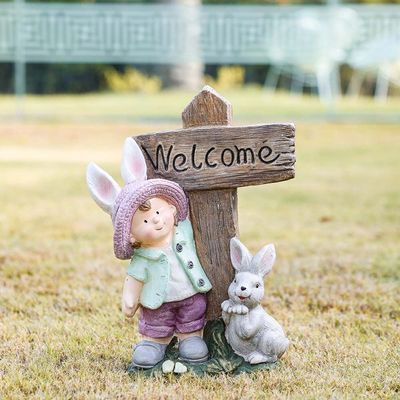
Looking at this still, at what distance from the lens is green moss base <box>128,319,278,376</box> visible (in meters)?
3.06

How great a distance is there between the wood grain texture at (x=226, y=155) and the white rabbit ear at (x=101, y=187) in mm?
207

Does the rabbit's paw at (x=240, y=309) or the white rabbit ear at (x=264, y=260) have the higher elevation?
the white rabbit ear at (x=264, y=260)

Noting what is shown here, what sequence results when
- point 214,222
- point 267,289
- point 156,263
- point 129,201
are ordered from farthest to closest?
point 267,289
point 214,222
point 156,263
point 129,201

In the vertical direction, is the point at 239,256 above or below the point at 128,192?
below

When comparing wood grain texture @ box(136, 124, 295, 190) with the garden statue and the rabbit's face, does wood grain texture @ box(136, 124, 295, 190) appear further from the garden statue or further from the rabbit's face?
the rabbit's face

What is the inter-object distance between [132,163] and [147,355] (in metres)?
0.68

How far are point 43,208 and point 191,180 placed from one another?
395cm

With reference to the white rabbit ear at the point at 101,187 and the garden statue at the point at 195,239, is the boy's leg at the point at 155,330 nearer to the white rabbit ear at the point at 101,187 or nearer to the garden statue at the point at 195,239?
the garden statue at the point at 195,239

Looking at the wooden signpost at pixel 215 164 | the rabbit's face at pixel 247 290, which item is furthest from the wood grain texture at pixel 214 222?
the rabbit's face at pixel 247 290

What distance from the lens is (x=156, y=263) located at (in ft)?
10.1

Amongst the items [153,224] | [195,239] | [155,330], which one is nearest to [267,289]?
[195,239]

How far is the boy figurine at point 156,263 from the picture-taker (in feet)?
9.91

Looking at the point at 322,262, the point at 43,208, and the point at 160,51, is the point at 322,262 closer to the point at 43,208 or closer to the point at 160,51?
the point at 43,208

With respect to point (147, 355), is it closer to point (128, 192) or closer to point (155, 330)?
point (155, 330)
